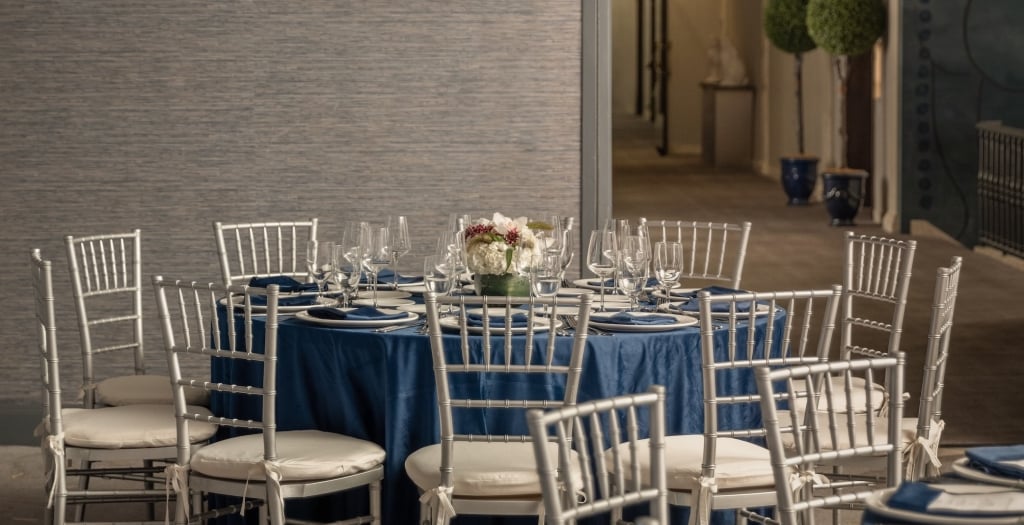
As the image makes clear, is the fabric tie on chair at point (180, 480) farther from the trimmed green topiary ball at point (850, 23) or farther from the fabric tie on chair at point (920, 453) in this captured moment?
the trimmed green topiary ball at point (850, 23)

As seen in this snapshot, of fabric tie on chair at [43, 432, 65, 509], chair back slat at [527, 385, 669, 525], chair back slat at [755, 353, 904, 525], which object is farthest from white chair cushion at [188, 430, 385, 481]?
chair back slat at [527, 385, 669, 525]

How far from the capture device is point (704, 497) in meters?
3.28

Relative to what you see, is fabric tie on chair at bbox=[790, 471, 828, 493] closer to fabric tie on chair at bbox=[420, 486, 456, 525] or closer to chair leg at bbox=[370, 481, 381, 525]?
fabric tie on chair at bbox=[420, 486, 456, 525]

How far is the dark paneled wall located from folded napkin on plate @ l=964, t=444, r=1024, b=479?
30.9 ft

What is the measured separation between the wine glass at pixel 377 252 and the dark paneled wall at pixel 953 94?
318 inches

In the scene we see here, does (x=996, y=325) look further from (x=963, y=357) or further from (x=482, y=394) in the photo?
(x=482, y=394)

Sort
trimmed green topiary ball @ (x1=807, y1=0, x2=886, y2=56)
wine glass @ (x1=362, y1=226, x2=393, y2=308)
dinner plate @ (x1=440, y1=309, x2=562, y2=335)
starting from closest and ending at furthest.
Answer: dinner plate @ (x1=440, y1=309, x2=562, y2=335), wine glass @ (x1=362, y1=226, x2=393, y2=308), trimmed green topiary ball @ (x1=807, y1=0, x2=886, y2=56)

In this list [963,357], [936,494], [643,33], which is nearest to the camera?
[936,494]

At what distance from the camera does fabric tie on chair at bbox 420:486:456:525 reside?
10.6 ft

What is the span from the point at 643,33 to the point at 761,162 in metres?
7.15

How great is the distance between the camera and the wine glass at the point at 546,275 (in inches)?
145

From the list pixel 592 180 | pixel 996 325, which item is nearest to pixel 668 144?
pixel 996 325

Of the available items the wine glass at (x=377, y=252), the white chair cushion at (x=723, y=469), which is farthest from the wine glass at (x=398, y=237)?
the white chair cushion at (x=723, y=469)

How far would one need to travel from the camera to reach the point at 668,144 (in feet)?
68.0
